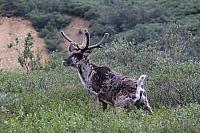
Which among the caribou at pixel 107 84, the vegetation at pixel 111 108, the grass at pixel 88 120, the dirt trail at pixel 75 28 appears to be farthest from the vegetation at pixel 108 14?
the grass at pixel 88 120

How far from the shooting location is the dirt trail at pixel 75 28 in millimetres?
36719

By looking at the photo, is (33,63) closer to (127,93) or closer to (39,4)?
(127,93)

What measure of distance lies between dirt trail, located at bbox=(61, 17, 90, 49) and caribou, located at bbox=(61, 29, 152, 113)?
2613cm

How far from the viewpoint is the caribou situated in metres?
9.02

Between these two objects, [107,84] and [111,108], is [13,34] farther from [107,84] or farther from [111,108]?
[111,108]

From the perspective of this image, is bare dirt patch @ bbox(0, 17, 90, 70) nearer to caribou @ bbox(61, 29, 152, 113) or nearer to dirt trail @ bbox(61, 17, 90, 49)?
dirt trail @ bbox(61, 17, 90, 49)

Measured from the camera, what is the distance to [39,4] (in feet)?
135

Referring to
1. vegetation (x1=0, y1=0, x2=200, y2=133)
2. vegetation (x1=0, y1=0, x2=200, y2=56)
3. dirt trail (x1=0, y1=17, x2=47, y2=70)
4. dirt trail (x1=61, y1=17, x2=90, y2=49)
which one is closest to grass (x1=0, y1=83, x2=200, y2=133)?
vegetation (x1=0, y1=0, x2=200, y2=133)

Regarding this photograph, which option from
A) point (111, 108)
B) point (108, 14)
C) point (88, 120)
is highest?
point (88, 120)

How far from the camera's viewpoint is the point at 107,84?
9445 millimetres

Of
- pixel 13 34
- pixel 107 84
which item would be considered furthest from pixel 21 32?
pixel 107 84

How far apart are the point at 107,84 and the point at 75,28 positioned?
29128mm

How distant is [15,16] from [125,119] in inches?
1277

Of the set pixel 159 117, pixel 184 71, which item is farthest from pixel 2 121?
pixel 184 71
